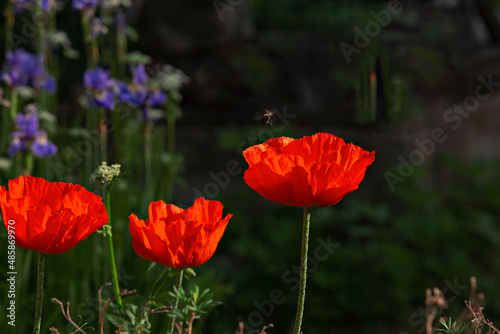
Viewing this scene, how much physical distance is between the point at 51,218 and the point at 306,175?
10.2 inches

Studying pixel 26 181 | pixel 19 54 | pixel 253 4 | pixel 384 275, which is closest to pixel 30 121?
pixel 19 54

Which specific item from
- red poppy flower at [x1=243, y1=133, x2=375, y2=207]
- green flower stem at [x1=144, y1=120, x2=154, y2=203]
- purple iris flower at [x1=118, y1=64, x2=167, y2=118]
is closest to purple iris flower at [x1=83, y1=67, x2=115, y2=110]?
purple iris flower at [x1=118, y1=64, x2=167, y2=118]

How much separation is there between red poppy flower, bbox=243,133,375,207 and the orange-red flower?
0.19ft

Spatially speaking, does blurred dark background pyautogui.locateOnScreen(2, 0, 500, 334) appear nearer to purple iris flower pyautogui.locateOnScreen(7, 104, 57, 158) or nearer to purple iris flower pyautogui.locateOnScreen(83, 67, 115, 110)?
purple iris flower pyautogui.locateOnScreen(83, 67, 115, 110)

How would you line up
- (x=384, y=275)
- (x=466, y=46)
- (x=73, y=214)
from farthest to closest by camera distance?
1. (x=466, y=46)
2. (x=384, y=275)
3. (x=73, y=214)

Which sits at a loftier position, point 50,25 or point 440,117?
point 50,25

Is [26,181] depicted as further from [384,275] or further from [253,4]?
[253,4]

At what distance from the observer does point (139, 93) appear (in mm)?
1941

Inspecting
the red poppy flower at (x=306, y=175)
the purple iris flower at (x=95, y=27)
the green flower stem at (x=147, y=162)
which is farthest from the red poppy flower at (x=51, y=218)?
the purple iris flower at (x=95, y=27)

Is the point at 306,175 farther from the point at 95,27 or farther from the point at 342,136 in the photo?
the point at 342,136

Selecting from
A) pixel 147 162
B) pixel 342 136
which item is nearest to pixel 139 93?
pixel 147 162

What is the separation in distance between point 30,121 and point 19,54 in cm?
45

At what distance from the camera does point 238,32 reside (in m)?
3.44

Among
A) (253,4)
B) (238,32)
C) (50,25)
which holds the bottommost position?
(50,25)
